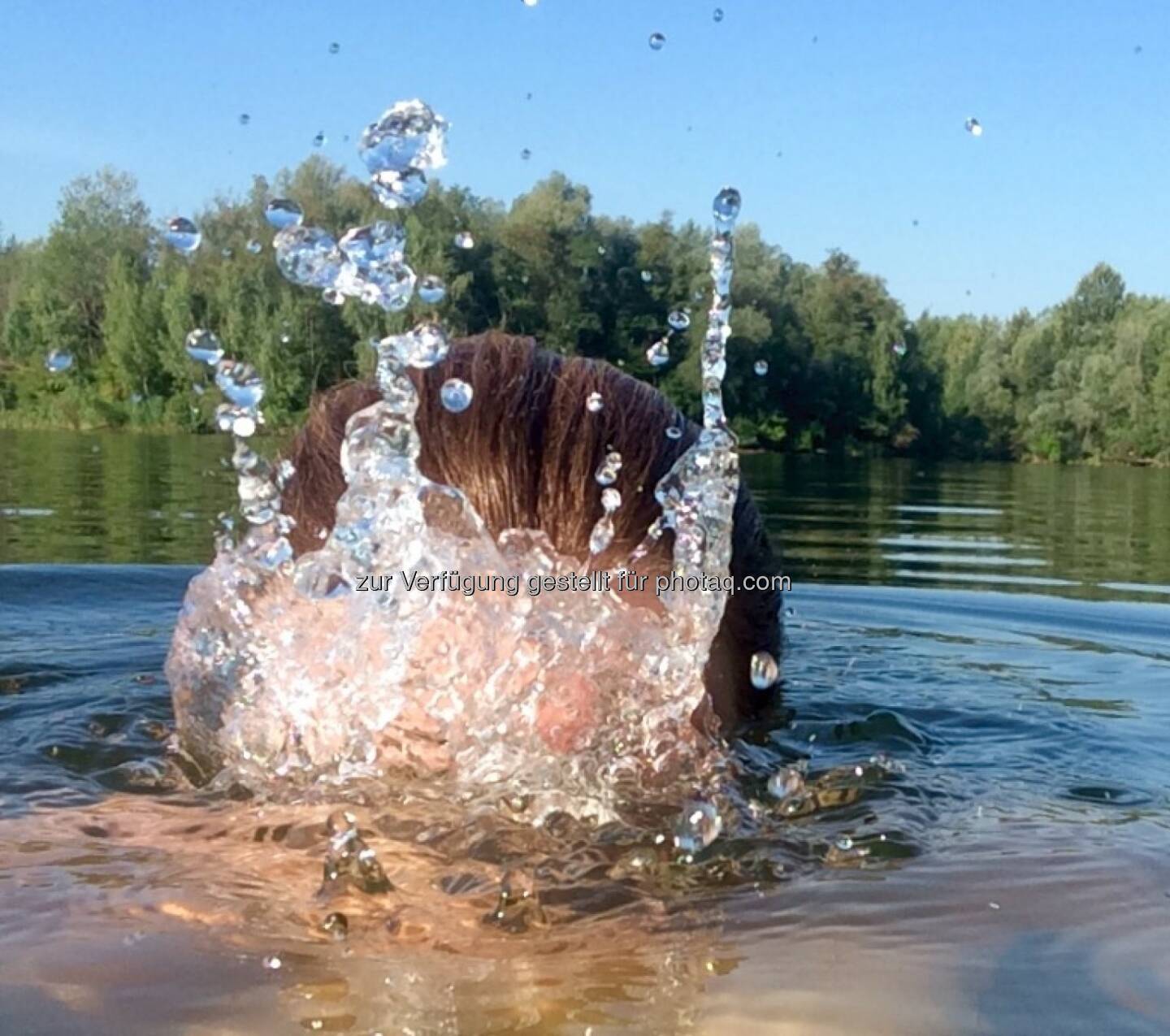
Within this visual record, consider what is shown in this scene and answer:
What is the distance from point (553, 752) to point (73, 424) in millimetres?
29121

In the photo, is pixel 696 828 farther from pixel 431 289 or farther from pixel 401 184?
pixel 401 184

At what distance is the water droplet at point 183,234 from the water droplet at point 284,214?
0.59ft

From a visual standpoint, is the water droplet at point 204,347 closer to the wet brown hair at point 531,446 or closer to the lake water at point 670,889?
the wet brown hair at point 531,446

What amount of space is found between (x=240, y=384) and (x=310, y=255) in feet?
0.99

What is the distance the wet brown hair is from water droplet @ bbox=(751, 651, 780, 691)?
26 cm

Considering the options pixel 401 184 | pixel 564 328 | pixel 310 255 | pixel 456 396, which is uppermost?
pixel 564 328

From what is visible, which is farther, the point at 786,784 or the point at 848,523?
the point at 848,523

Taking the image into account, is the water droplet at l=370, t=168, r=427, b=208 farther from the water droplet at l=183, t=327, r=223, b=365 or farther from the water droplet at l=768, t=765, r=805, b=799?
the water droplet at l=768, t=765, r=805, b=799

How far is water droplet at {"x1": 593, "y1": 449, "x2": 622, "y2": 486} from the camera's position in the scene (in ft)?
7.35

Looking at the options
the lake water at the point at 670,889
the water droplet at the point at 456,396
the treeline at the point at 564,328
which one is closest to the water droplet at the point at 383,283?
the water droplet at the point at 456,396

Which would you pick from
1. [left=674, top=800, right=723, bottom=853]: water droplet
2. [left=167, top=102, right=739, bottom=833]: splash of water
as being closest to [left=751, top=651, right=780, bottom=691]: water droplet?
[left=167, top=102, right=739, bottom=833]: splash of water

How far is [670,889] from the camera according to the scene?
1842 mm

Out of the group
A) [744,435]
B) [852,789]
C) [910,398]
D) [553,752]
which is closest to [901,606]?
[852,789]

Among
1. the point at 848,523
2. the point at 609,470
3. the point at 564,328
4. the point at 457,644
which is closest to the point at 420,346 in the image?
the point at 609,470
